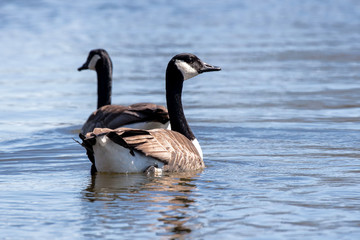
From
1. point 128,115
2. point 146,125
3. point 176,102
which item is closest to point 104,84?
point 128,115

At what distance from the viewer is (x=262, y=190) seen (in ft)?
23.5

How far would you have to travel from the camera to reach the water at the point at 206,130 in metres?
6.11

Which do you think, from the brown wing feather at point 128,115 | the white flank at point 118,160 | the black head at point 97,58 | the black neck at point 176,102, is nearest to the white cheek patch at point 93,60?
the black head at point 97,58

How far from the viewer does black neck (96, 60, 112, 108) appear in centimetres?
1235

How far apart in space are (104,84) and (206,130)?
215 cm

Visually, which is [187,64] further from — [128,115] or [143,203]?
[143,203]

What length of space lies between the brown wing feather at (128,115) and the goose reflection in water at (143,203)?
193cm

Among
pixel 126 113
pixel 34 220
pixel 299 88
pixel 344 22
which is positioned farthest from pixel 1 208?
pixel 344 22

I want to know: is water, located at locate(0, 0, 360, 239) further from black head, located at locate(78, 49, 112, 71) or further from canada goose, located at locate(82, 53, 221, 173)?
black head, located at locate(78, 49, 112, 71)

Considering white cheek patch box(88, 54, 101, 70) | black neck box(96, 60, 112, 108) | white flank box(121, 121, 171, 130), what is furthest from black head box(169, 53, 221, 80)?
white cheek patch box(88, 54, 101, 70)

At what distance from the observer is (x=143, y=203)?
6676mm

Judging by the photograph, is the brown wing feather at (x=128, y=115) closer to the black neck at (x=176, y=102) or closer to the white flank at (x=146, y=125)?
the white flank at (x=146, y=125)

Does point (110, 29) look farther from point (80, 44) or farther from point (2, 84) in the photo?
point (2, 84)

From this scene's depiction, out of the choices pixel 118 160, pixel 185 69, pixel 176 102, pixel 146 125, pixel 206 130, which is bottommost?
pixel 206 130
